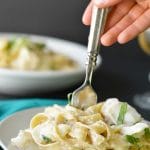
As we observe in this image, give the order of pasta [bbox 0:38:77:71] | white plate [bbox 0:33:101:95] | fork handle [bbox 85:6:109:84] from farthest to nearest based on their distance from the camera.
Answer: pasta [bbox 0:38:77:71] → white plate [bbox 0:33:101:95] → fork handle [bbox 85:6:109:84]

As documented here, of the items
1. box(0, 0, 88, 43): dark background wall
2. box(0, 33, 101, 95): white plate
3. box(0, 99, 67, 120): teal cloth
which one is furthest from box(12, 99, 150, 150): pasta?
box(0, 0, 88, 43): dark background wall

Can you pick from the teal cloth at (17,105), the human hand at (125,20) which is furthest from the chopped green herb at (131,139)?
the teal cloth at (17,105)

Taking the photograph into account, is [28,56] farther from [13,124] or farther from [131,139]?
[131,139]

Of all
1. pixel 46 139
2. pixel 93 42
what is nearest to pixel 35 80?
pixel 93 42

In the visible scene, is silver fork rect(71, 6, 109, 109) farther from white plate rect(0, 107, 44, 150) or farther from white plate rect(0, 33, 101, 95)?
white plate rect(0, 33, 101, 95)

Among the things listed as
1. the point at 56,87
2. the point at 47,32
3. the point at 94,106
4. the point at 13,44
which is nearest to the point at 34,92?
the point at 56,87

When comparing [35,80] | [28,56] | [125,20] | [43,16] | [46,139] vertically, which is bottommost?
[46,139]
